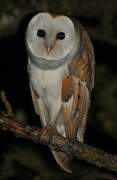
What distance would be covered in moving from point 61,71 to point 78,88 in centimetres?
17

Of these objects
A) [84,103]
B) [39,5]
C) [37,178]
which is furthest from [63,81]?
[37,178]

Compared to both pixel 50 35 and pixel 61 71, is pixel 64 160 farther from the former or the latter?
pixel 50 35

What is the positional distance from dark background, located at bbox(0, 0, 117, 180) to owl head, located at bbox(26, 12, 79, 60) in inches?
77.9

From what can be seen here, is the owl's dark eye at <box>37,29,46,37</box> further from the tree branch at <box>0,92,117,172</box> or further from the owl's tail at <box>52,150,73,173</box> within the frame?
the owl's tail at <box>52,150,73,173</box>

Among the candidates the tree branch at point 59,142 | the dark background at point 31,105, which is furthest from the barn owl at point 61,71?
the dark background at point 31,105

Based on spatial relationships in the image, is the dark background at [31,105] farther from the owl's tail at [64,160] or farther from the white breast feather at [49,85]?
the white breast feather at [49,85]

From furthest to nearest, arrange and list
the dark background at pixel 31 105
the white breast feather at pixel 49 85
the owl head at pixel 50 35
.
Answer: the dark background at pixel 31 105
the white breast feather at pixel 49 85
the owl head at pixel 50 35

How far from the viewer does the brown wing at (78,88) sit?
13.1 ft

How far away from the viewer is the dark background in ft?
20.5

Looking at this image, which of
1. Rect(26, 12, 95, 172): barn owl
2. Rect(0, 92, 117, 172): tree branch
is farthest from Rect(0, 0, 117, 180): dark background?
Rect(0, 92, 117, 172): tree branch

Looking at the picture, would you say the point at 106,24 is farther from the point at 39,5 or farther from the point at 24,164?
the point at 24,164

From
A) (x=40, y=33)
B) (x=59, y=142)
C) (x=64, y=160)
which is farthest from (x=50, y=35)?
(x=64, y=160)

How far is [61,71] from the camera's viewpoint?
3947 millimetres

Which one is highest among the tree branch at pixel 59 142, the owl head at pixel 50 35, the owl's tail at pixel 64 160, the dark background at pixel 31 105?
the owl head at pixel 50 35
